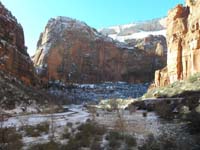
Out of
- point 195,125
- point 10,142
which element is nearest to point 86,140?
point 10,142

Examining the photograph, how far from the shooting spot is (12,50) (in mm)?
63281

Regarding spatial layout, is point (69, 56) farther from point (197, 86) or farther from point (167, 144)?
point (167, 144)

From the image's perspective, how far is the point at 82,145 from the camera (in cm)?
1082

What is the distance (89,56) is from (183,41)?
95.0 metres

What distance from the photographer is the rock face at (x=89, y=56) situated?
436 feet

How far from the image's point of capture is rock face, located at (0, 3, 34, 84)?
197 ft

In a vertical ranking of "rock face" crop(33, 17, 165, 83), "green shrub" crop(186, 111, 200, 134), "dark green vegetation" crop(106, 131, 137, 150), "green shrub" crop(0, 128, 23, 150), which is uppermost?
"rock face" crop(33, 17, 165, 83)

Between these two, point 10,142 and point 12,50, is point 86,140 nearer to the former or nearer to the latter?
point 10,142

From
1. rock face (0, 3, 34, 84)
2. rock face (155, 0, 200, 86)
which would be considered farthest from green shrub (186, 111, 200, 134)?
rock face (0, 3, 34, 84)

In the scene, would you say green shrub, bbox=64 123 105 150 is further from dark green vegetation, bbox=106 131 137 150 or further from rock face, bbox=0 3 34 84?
rock face, bbox=0 3 34 84

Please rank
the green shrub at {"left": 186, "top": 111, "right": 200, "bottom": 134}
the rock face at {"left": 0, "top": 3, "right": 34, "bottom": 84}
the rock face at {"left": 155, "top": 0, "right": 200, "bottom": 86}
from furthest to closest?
the rock face at {"left": 0, "top": 3, "right": 34, "bottom": 84}
the rock face at {"left": 155, "top": 0, "right": 200, "bottom": 86}
the green shrub at {"left": 186, "top": 111, "right": 200, "bottom": 134}

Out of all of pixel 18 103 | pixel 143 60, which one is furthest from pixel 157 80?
pixel 143 60

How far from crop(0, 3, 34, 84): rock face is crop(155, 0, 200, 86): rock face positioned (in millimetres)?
29565

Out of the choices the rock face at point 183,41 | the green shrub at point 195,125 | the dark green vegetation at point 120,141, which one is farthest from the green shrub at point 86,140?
the rock face at point 183,41
